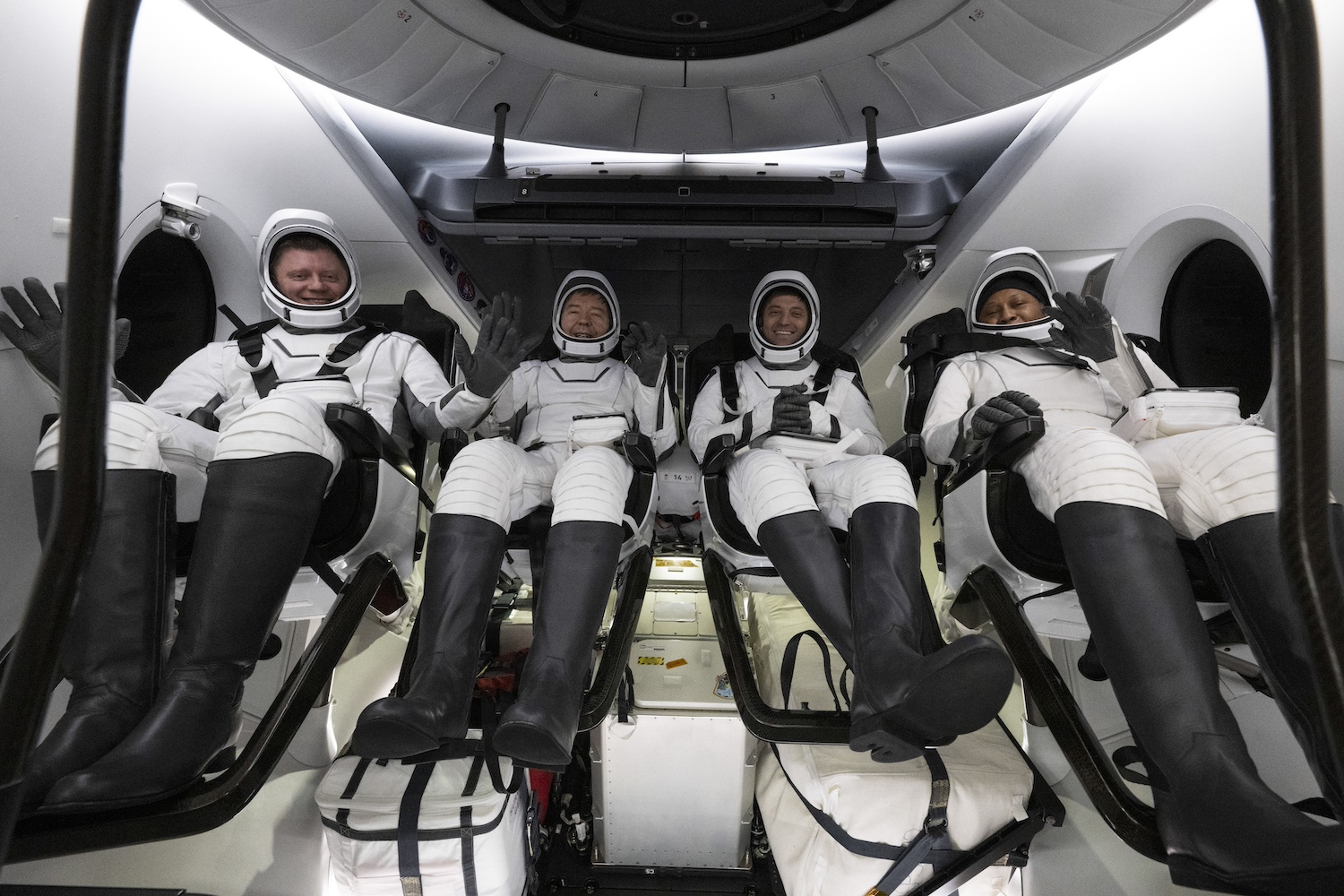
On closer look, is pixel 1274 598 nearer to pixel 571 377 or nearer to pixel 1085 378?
pixel 1085 378

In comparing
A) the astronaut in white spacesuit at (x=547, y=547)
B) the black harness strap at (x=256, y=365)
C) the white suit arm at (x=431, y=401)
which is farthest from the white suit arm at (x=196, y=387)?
the astronaut in white spacesuit at (x=547, y=547)

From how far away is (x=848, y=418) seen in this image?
94.5 inches

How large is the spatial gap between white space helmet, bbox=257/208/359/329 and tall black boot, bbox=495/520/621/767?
1.05m

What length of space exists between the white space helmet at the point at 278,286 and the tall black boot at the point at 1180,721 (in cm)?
207

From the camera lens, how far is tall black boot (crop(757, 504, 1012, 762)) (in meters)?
1.29

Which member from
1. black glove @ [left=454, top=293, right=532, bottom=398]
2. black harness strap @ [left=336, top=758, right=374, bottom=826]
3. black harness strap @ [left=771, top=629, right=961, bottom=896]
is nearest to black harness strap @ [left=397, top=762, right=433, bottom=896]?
black harness strap @ [left=336, top=758, right=374, bottom=826]

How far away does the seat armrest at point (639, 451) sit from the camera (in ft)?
6.33

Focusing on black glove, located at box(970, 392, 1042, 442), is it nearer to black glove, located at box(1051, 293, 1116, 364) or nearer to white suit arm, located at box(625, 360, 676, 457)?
black glove, located at box(1051, 293, 1116, 364)

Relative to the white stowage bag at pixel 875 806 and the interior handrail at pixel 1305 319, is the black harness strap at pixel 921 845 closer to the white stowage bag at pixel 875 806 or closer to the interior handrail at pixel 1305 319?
the white stowage bag at pixel 875 806

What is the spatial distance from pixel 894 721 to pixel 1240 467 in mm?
946

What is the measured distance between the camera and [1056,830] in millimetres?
2039

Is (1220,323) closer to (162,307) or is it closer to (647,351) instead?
(647,351)

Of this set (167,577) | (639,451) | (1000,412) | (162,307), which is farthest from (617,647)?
(162,307)

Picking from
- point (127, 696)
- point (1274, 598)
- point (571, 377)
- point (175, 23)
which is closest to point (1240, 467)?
point (1274, 598)
